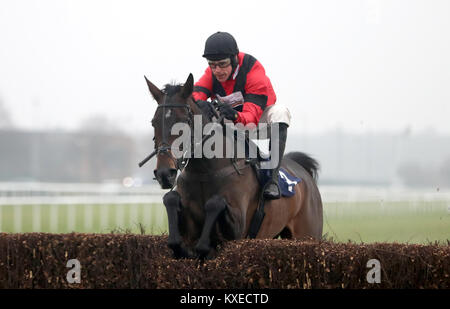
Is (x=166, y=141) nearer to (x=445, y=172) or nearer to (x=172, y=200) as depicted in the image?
(x=172, y=200)

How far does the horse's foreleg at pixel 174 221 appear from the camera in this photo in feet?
14.9

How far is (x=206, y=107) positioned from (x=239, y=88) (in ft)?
1.89

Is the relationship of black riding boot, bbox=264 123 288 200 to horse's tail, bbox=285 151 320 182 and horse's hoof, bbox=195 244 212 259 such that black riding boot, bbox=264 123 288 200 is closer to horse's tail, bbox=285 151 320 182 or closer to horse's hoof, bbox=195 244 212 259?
horse's hoof, bbox=195 244 212 259

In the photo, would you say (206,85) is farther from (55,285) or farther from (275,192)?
(55,285)

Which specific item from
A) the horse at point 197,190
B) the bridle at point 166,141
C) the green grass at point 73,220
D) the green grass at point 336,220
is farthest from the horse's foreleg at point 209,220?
the green grass at point 73,220


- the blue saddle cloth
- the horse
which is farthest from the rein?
the blue saddle cloth

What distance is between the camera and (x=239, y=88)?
543 cm

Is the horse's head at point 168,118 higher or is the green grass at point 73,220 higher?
the horse's head at point 168,118

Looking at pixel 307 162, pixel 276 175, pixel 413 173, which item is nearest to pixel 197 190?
pixel 276 175

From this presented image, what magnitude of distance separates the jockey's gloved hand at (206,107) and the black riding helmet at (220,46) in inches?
17.0

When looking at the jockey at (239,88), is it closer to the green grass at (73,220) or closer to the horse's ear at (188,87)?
the horse's ear at (188,87)

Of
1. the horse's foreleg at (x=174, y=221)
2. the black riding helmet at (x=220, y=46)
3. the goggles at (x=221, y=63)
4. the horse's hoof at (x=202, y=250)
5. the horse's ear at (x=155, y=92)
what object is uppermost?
the black riding helmet at (x=220, y=46)

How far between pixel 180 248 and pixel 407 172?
26.2m
